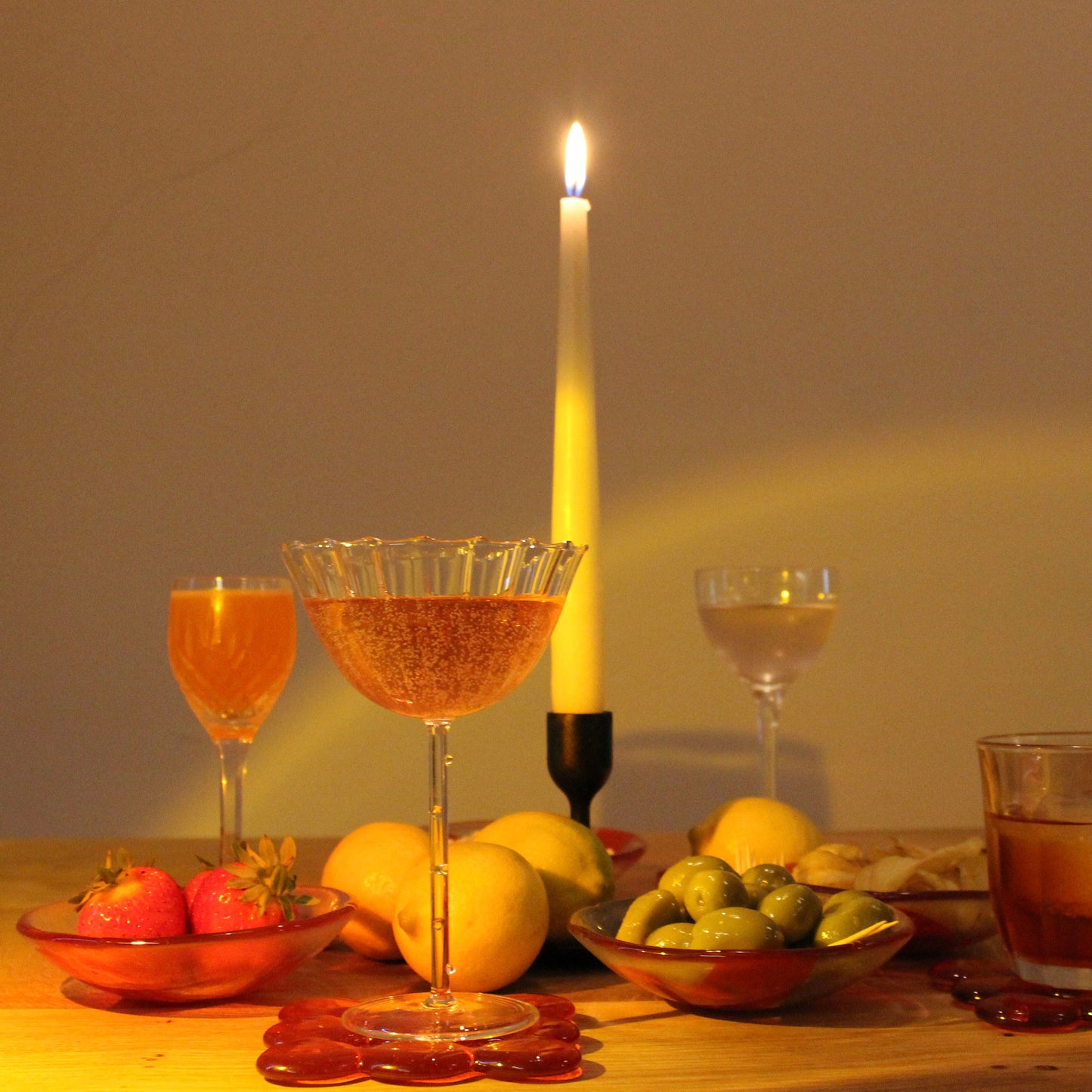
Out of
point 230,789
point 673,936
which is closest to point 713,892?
point 673,936

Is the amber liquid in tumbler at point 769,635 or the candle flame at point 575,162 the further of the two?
the amber liquid in tumbler at point 769,635

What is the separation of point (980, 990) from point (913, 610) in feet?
4.37

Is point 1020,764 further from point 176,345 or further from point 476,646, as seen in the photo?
point 176,345

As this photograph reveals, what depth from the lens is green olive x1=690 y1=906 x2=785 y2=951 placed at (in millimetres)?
605

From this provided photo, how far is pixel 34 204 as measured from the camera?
6.50 feet

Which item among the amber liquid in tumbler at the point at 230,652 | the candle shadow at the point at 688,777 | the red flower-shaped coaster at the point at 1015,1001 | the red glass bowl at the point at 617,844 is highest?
the amber liquid in tumbler at the point at 230,652

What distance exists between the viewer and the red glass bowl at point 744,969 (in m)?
0.59

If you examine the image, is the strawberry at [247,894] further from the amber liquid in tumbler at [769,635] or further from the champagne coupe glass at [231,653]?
the amber liquid in tumbler at [769,635]

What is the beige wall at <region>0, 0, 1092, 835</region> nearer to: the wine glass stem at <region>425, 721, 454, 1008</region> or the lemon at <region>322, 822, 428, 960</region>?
the lemon at <region>322, 822, 428, 960</region>

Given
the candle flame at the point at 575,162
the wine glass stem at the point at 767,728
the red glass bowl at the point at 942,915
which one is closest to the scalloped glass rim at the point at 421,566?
the red glass bowl at the point at 942,915

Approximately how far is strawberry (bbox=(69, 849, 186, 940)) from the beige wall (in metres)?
1.25

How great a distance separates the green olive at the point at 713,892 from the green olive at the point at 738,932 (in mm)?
20

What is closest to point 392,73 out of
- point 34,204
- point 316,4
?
point 316,4

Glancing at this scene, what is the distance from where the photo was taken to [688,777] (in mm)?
1970
